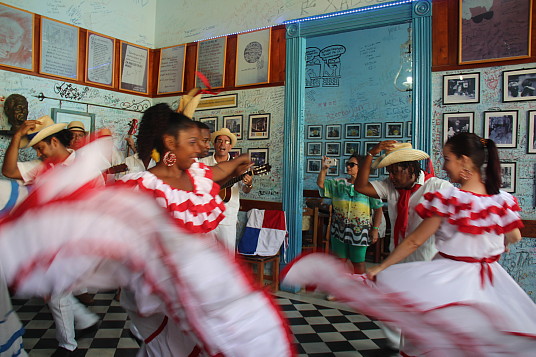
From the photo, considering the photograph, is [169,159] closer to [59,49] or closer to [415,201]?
[415,201]

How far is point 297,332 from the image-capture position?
3.72 meters

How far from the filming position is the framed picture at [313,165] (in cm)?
826

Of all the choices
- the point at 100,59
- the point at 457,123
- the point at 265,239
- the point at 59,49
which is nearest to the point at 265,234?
the point at 265,239

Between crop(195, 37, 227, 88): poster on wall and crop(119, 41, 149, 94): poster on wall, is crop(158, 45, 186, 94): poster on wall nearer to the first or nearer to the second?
crop(119, 41, 149, 94): poster on wall

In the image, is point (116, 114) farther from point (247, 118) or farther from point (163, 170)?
point (163, 170)

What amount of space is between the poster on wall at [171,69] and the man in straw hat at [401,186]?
13.6 ft

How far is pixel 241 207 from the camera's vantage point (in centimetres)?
565

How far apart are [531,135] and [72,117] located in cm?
566

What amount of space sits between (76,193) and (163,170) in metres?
1.26

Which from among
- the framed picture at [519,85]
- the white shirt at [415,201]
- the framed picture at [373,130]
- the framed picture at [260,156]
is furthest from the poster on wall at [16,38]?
the framed picture at [373,130]

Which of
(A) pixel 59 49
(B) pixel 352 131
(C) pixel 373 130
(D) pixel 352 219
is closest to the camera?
(D) pixel 352 219

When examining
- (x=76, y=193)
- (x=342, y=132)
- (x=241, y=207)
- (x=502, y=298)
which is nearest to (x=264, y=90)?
(x=241, y=207)

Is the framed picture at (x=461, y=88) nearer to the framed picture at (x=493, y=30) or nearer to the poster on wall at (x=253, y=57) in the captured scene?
the framed picture at (x=493, y=30)

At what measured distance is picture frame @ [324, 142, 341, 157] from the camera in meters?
8.20
